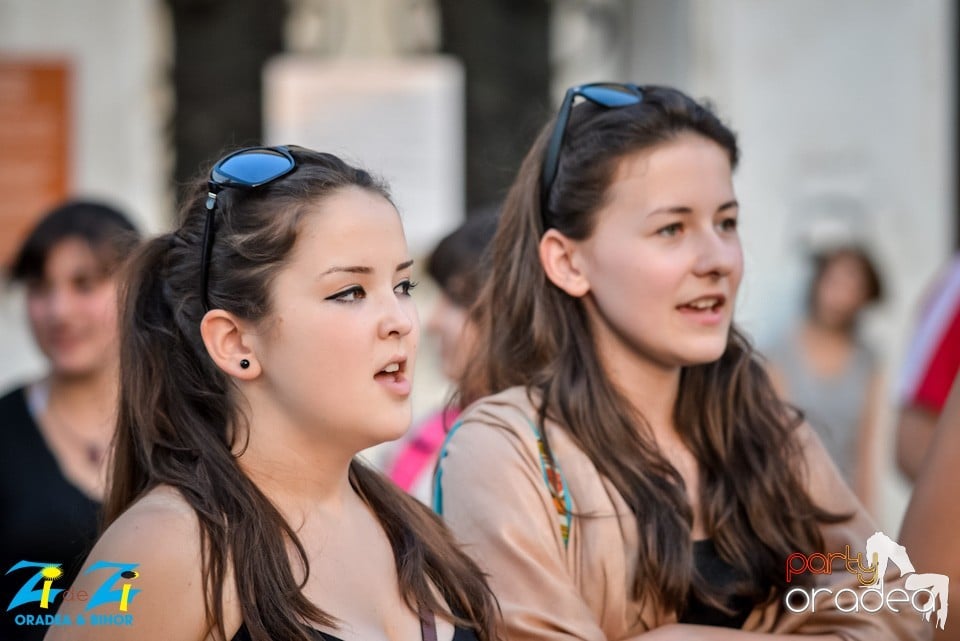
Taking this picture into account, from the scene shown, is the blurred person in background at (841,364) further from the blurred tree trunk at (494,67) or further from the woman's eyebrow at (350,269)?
the woman's eyebrow at (350,269)

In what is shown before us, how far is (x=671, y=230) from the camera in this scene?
9.75 ft

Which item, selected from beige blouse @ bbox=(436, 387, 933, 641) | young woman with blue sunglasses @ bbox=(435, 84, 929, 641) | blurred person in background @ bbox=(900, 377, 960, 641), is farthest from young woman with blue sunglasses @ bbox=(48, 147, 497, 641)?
blurred person in background @ bbox=(900, 377, 960, 641)

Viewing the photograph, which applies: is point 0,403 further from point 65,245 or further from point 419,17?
point 419,17

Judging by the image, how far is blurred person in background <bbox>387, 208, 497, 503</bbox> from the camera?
4133mm

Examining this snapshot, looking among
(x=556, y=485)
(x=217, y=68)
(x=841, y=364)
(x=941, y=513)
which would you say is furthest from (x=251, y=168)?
(x=217, y=68)

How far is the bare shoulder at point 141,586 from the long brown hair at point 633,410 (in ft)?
3.00

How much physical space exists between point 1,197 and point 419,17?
2.74 metres

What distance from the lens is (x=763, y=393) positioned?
3.20 meters

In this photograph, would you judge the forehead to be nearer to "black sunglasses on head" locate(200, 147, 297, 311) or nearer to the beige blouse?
"black sunglasses on head" locate(200, 147, 297, 311)

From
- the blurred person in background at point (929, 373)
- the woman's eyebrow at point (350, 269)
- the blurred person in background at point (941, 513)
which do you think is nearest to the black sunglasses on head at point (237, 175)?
the woman's eyebrow at point (350, 269)

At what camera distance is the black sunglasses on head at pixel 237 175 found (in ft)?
8.16

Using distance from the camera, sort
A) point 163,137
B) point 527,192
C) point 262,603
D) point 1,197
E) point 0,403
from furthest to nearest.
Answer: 1. point 163,137
2. point 1,197
3. point 0,403
4. point 527,192
5. point 262,603

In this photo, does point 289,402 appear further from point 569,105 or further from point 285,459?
point 569,105

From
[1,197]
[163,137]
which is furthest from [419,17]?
[1,197]
